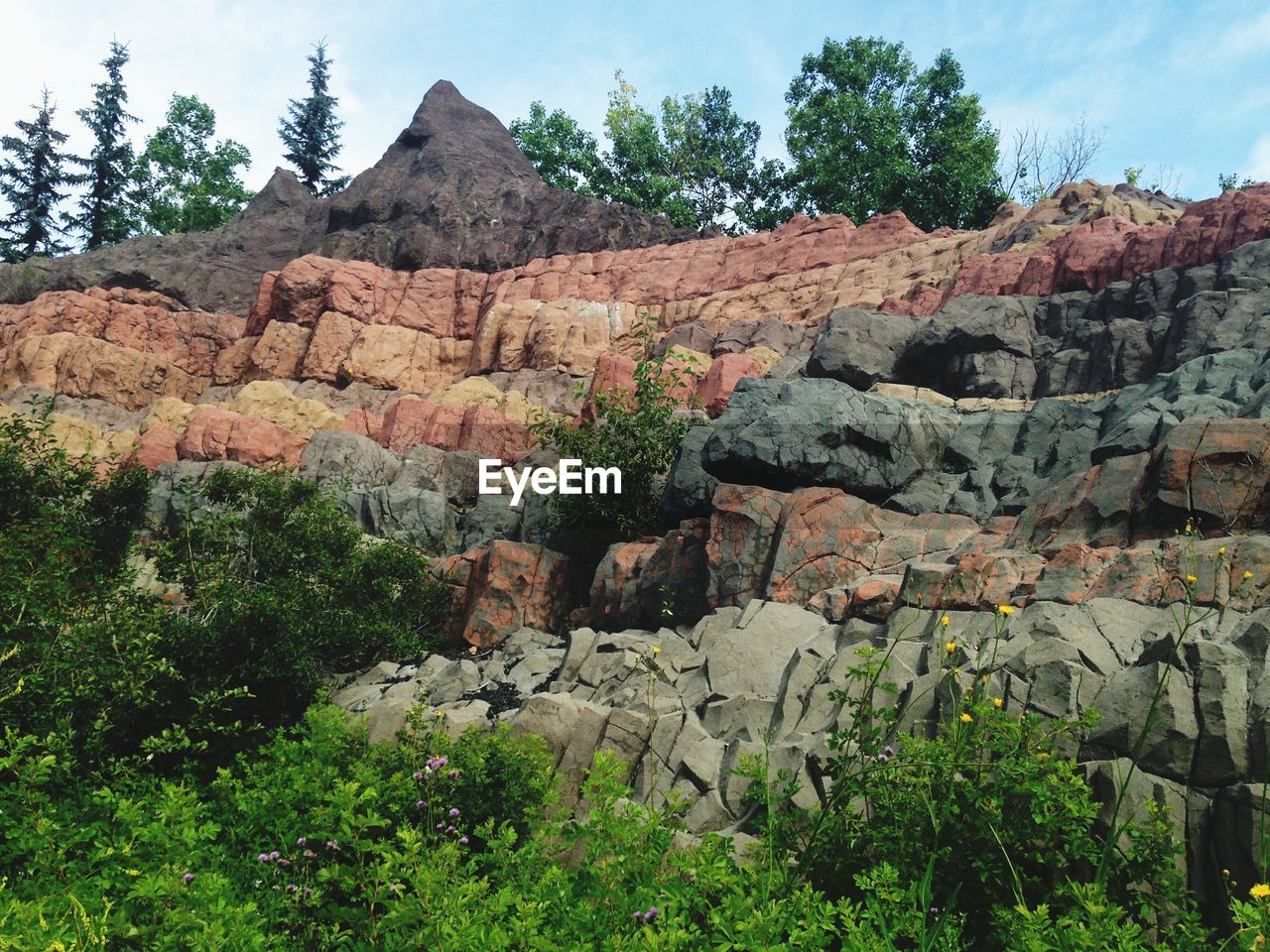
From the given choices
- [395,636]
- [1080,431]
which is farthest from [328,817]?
[1080,431]

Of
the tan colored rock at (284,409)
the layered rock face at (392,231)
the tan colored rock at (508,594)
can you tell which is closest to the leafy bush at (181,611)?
the tan colored rock at (508,594)

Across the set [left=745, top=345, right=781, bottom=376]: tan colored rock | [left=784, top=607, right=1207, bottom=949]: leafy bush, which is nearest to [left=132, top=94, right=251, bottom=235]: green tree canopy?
[left=745, top=345, right=781, bottom=376]: tan colored rock

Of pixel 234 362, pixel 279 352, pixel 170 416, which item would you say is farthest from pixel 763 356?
pixel 234 362

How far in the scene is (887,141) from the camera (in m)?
39.2

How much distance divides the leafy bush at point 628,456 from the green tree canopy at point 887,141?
25882mm

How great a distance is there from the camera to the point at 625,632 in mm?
12039

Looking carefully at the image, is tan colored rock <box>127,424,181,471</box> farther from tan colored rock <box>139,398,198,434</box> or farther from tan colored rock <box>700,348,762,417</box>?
tan colored rock <box>700,348,762,417</box>

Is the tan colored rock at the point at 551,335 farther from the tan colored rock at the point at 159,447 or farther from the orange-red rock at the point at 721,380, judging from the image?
the tan colored rock at the point at 159,447

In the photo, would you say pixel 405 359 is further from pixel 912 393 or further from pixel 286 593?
pixel 286 593

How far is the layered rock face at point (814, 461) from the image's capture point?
23.9 feet

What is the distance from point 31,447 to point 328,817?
8.24m

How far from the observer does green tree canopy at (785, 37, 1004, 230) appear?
1501 inches

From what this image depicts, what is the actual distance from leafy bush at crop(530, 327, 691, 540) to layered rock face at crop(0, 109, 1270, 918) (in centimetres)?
80

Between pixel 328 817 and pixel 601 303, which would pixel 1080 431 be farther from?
pixel 601 303
